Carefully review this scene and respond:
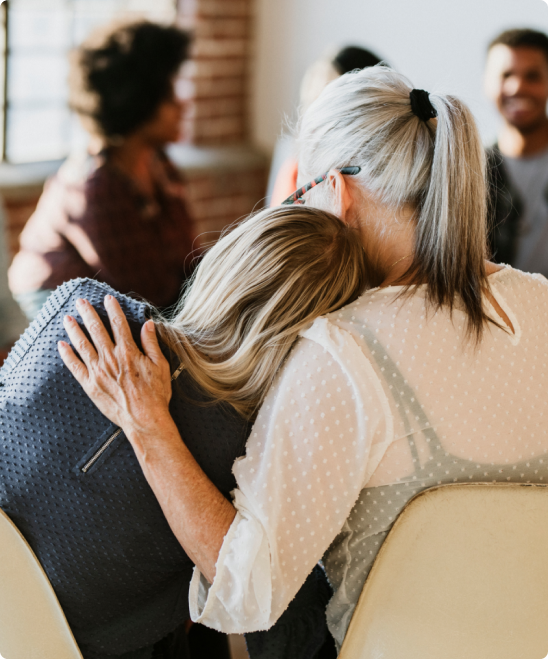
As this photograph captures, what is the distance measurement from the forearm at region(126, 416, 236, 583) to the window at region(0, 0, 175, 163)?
2.75 metres

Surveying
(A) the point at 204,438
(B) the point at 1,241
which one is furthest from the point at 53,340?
(B) the point at 1,241

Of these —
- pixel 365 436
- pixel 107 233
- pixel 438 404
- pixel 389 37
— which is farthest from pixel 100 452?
pixel 389 37

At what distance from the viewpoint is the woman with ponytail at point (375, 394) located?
0.92 metres

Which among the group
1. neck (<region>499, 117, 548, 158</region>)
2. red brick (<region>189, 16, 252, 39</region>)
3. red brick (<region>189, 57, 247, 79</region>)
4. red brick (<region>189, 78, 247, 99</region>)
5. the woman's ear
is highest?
red brick (<region>189, 16, 252, 39</region>)

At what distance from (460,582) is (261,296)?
0.49 meters

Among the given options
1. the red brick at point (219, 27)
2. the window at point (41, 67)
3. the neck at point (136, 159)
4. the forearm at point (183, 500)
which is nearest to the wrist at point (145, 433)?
the forearm at point (183, 500)

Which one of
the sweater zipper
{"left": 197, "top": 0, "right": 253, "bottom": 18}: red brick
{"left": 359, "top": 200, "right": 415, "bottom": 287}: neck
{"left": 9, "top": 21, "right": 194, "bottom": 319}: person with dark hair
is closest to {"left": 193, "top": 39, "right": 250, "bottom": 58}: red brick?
{"left": 197, "top": 0, "right": 253, "bottom": 18}: red brick

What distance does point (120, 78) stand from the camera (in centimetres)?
258

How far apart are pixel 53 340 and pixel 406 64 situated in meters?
2.74

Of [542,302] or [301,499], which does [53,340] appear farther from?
[542,302]

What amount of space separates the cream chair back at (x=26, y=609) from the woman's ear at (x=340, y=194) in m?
0.69

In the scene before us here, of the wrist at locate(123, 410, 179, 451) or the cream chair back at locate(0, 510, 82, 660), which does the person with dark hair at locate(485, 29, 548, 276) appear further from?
the cream chair back at locate(0, 510, 82, 660)

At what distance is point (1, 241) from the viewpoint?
1.88 meters

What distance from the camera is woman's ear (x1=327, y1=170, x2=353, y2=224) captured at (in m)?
1.10
